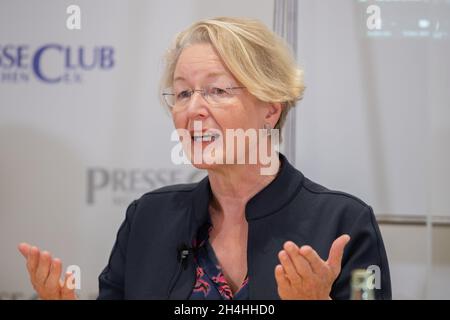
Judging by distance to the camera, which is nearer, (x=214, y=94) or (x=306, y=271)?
(x=306, y=271)

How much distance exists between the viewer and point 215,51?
4.33 feet

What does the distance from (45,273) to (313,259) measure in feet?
1.88

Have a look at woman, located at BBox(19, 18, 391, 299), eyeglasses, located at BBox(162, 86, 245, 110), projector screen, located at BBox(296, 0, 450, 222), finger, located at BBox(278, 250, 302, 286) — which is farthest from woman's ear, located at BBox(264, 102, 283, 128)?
finger, located at BBox(278, 250, 302, 286)

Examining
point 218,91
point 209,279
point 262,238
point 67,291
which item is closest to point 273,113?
point 218,91

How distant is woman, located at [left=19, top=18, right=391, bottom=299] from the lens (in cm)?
131

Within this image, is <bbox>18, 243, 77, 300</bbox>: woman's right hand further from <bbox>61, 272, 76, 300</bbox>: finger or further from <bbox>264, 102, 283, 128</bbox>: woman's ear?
<bbox>264, 102, 283, 128</bbox>: woman's ear

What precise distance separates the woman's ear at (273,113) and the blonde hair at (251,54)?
0.02 meters

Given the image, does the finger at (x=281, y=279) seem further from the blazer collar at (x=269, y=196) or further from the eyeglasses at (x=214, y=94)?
the eyeglasses at (x=214, y=94)

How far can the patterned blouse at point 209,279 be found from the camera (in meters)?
1.28

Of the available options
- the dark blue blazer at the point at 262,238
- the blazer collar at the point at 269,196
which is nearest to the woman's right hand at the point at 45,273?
the dark blue blazer at the point at 262,238

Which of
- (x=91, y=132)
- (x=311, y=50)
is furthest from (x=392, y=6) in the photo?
(x=91, y=132)

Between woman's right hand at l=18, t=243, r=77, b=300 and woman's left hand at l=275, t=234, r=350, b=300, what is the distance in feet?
Answer: 1.55

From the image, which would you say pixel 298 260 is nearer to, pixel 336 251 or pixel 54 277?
pixel 336 251

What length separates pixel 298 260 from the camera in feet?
3.57
